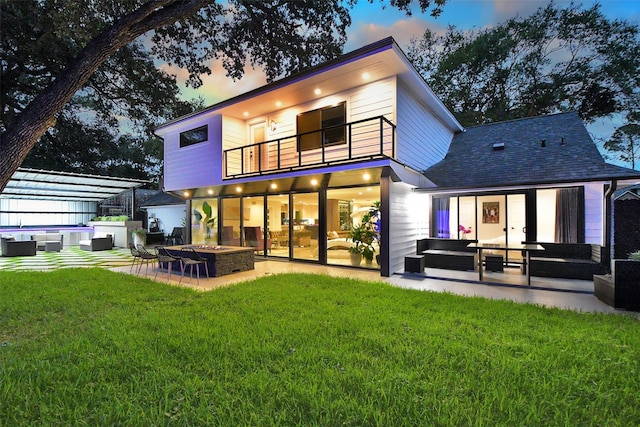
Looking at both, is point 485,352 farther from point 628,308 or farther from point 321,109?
point 321,109

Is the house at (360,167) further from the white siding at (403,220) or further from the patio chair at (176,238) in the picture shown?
the patio chair at (176,238)

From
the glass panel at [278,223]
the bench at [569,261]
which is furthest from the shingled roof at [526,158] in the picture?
the glass panel at [278,223]

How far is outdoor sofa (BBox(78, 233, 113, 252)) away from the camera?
13.8m

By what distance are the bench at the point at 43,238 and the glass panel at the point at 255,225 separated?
9.37m

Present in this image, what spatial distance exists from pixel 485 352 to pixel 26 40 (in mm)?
13776

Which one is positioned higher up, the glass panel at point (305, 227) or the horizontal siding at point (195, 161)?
the horizontal siding at point (195, 161)

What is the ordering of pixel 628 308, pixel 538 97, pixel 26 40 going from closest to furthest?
pixel 628 308 < pixel 26 40 < pixel 538 97

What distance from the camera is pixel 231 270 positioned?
8.05 meters

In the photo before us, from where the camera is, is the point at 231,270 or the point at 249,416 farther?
the point at 231,270

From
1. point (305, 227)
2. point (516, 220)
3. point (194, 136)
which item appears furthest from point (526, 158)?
point (194, 136)

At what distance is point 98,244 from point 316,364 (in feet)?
49.8

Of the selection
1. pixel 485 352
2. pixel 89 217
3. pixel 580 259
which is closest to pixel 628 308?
pixel 580 259

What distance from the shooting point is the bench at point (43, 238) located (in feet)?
44.2

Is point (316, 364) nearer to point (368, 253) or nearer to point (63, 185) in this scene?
point (368, 253)
